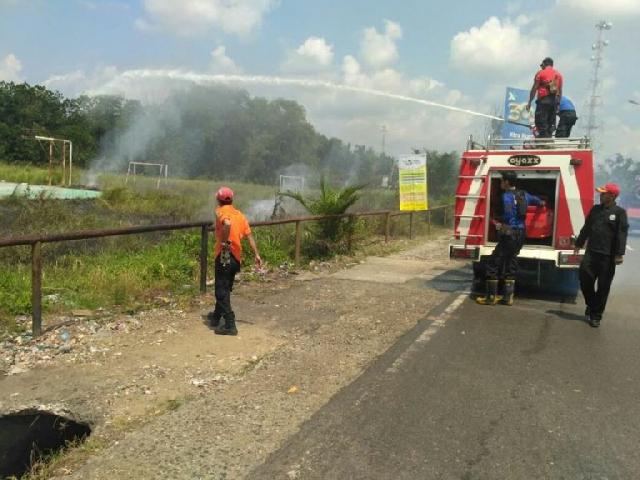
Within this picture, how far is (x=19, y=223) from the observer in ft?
36.0

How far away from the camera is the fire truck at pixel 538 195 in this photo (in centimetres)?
897

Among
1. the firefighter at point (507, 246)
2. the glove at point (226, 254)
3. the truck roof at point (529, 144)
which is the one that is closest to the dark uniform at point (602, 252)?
the firefighter at point (507, 246)

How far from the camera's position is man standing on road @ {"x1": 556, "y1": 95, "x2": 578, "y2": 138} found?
1162 cm

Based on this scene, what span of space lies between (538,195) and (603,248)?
2707mm

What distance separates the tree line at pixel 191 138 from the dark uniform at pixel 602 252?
25798 millimetres

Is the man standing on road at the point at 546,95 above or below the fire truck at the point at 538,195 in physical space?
above

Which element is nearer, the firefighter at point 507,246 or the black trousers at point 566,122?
the firefighter at point 507,246

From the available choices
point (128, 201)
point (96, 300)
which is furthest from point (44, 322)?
point (128, 201)

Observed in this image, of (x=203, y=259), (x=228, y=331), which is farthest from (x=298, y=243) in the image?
(x=228, y=331)

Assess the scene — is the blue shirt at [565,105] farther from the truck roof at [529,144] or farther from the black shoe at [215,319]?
the black shoe at [215,319]

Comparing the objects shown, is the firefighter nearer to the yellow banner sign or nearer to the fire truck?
the fire truck

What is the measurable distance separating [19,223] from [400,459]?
9795 millimetres

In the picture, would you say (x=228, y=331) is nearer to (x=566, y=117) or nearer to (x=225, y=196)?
(x=225, y=196)

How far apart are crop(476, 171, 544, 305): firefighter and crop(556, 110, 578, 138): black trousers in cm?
A: 372
